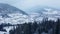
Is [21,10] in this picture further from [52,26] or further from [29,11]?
[52,26]

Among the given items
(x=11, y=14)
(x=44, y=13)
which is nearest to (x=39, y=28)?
(x=44, y=13)

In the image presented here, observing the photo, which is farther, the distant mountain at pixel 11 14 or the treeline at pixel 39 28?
the distant mountain at pixel 11 14

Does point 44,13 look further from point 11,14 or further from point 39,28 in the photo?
point 11,14

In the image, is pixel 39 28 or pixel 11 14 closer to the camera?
pixel 39 28

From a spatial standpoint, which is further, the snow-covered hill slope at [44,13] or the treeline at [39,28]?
the snow-covered hill slope at [44,13]

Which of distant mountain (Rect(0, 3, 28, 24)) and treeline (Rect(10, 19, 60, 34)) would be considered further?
distant mountain (Rect(0, 3, 28, 24))

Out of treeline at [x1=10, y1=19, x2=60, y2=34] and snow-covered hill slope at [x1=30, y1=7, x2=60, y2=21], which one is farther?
snow-covered hill slope at [x1=30, y1=7, x2=60, y2=21]

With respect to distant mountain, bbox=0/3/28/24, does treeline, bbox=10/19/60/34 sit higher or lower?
lower

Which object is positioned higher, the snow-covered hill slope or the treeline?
the snow-covered hill slope

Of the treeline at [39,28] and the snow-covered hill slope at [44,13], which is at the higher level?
the snow-covered hill slope at [44,13]
